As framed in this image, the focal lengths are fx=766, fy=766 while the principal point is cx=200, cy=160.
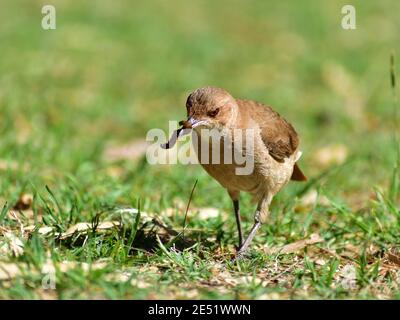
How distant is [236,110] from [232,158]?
353 millimetres

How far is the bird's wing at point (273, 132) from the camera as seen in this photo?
17.1ft

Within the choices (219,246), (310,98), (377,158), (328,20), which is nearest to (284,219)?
(219,246)

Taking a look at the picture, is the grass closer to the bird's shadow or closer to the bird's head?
the bird's shadow

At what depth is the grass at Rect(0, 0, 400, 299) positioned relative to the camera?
4.39 metres

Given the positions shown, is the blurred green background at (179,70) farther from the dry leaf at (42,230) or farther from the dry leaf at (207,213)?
the dry leaf at (207,213)

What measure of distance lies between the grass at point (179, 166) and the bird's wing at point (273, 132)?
554 millimetres

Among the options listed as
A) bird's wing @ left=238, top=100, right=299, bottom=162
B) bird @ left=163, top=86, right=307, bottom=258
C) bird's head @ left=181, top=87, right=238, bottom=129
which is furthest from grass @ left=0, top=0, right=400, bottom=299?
bird's head @ left=181, top=87, right=238, bottom=129

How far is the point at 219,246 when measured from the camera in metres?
5.23

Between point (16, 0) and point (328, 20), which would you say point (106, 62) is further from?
point (328, 20)

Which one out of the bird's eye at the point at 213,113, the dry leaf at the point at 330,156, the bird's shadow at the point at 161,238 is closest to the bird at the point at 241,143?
the bird's eye at the point at 213,113

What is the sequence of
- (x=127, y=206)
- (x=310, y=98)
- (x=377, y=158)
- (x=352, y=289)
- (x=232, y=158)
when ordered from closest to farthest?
1. (x=352, y=289)
2. (x=232, y=158)
3. (x=127, y=206)
4. (x=377, y=158)
5. (x=310, y=98)

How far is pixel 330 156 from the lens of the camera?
779 cm
